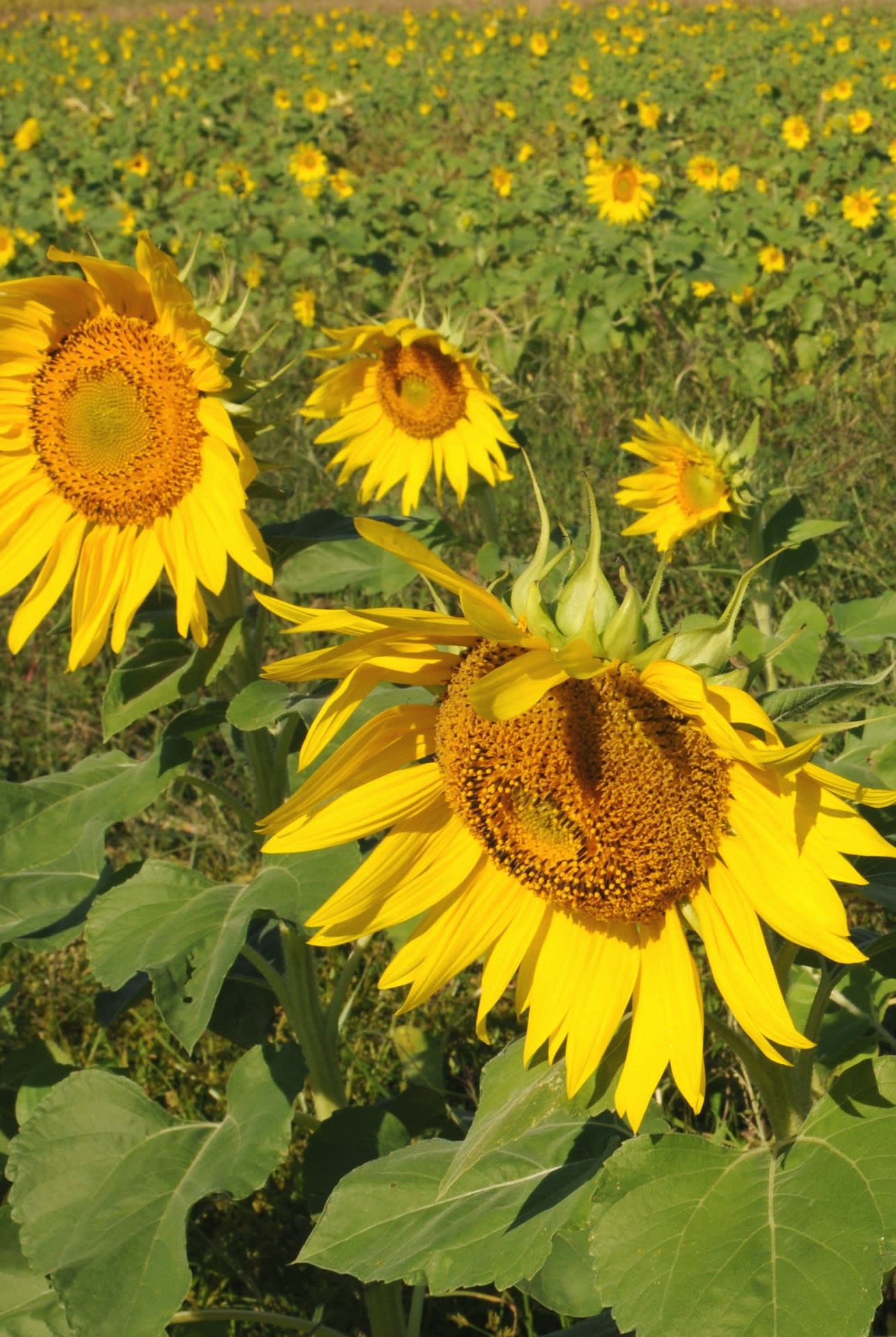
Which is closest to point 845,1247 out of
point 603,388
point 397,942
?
point 397,942

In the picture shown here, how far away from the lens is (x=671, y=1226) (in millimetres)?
1279

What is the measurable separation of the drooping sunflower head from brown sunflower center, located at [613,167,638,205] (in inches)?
147

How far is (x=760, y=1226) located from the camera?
1.24 metres

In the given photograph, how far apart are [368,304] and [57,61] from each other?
16.7 metres

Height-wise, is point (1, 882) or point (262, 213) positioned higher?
point (262, 213)

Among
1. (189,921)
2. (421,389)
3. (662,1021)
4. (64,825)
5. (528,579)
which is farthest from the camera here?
(421,389)

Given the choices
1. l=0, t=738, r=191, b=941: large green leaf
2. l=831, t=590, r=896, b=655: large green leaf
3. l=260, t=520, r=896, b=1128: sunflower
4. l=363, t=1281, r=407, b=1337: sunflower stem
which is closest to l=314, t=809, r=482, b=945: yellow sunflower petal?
l=260, t=520, r=896, b=1128: sunflower

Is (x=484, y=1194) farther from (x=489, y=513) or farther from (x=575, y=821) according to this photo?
(x=489, y=513)

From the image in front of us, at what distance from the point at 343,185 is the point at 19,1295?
7.62 metres

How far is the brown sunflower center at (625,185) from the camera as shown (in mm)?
6152

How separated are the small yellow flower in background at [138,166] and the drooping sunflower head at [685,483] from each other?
8.55 m

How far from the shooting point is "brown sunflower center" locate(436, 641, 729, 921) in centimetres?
118

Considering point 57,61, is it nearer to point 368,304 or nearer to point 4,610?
point 368,304

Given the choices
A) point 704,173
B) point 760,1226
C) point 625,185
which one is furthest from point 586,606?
point 704,173
